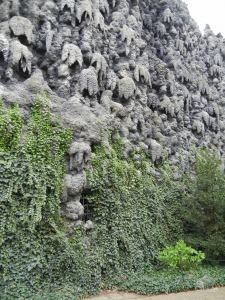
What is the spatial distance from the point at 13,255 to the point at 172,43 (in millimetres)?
17359

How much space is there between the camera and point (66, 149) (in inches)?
458

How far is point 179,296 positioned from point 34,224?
4.53 metres

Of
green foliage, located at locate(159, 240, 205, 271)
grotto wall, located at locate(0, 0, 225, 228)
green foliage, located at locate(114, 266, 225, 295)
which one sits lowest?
green foliage, located at locate(114, 266, 225, 295)

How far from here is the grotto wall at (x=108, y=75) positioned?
12.4 metres

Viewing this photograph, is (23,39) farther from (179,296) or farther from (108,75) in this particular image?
(179,296)

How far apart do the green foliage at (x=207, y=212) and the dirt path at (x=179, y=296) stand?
2.90 metres

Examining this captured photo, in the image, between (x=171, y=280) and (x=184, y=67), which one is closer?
(x=171, y=280)

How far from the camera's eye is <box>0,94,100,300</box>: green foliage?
370 inches

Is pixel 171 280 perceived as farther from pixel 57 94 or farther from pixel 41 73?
pixel 41 73

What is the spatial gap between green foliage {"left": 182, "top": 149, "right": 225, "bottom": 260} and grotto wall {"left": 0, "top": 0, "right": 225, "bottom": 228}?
267 cm

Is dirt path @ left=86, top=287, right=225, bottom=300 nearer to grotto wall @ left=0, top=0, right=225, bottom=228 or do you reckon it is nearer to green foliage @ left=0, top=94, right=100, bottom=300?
green foliage @ left=0, top=94, right=100, bottom=300

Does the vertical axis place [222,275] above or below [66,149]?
below

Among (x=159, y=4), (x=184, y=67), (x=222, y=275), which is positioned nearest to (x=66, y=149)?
(x=222, y=275)

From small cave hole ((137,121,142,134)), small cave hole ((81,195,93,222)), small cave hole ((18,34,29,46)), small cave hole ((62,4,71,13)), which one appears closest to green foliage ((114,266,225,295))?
small cave hole ((81,195,93,222))
